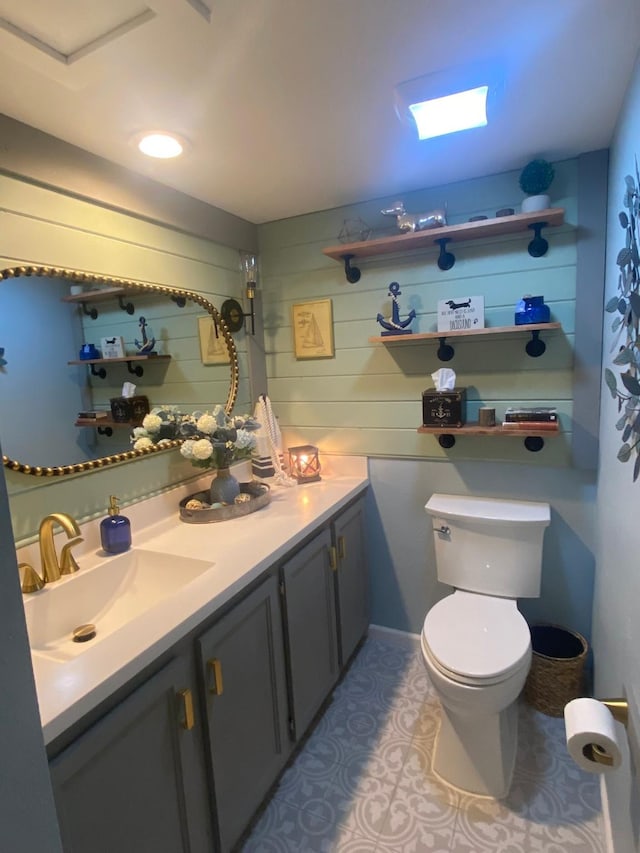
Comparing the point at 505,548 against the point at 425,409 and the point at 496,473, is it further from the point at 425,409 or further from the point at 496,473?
the point at 425,409

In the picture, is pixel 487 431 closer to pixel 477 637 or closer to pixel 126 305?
pixel 477 637

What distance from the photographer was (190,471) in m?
2.04

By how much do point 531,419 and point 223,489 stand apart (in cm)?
129

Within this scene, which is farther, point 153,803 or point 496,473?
point 496,473

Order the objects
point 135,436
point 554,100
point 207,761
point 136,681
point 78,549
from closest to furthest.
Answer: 1. point 136,681
2. point 207,761
3. point 554,100
4. point 78,549
5. point 135,436

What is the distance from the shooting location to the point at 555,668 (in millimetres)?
1863

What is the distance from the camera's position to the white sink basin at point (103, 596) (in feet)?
4.26

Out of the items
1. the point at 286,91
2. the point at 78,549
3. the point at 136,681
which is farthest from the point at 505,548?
the point at 286,91

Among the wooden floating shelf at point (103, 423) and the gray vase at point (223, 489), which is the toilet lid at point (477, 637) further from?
the wooden floating shelf at point (103, 423)

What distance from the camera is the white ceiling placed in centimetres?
101

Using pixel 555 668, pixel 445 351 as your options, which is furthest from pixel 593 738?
pixel 445 351

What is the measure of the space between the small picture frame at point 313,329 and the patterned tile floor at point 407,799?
165cm

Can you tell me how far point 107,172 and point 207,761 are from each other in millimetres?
1877

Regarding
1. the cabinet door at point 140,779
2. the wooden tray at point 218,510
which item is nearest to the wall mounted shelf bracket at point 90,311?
the wooden tray at point 218,510
